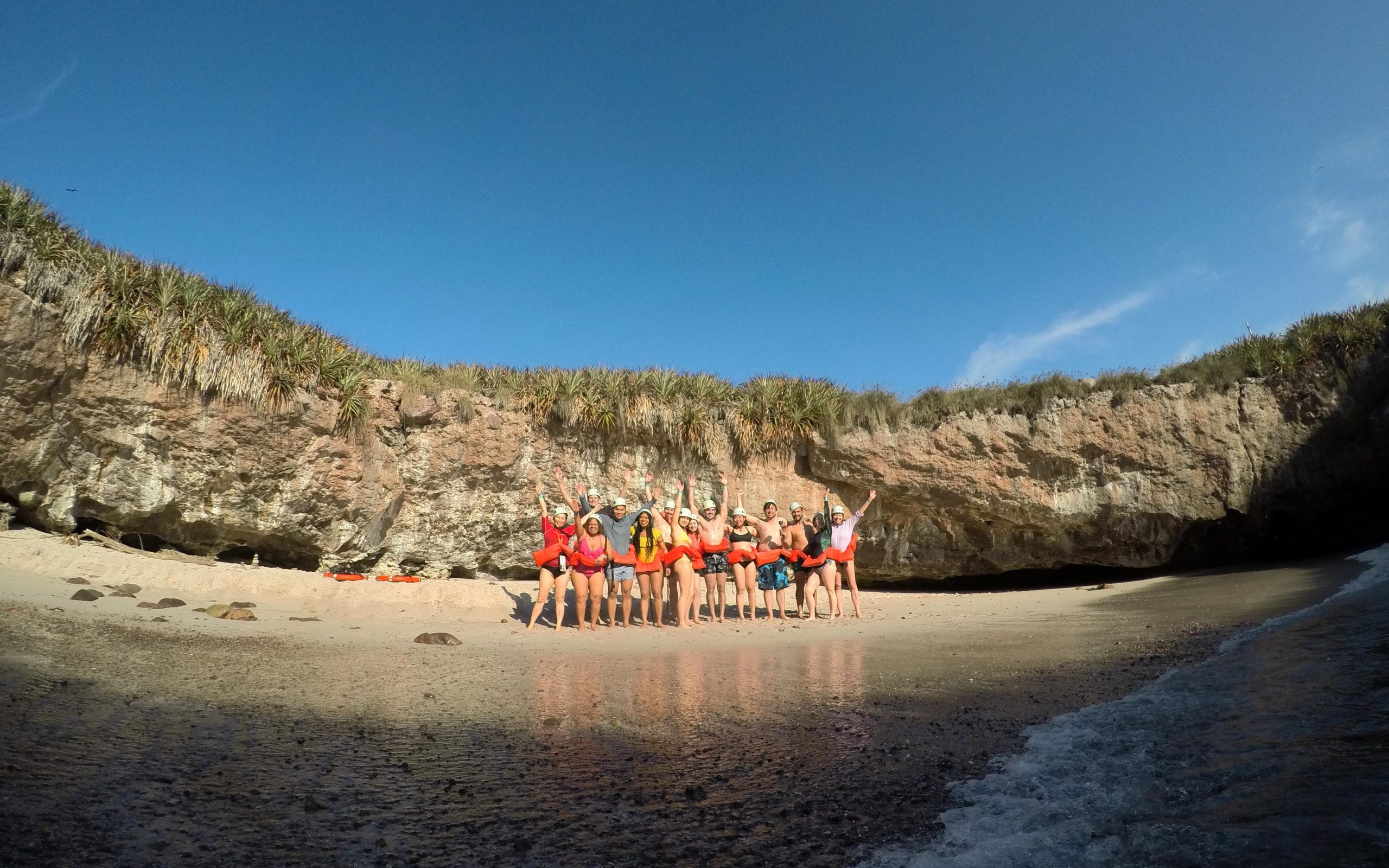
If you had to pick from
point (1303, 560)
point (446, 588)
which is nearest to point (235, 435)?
point (446, 588)

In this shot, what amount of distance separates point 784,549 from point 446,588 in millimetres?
4858

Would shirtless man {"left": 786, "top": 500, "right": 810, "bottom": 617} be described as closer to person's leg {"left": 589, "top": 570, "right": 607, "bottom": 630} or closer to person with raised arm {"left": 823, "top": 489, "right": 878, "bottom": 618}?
person with raised arm {"left": 823, "top": 489, "right": 878, "bottom": 618}

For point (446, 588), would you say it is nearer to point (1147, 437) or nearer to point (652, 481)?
point (652, 481)

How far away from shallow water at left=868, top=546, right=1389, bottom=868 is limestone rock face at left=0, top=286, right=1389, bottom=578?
8972mm

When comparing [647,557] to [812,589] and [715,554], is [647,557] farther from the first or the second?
[812,589]

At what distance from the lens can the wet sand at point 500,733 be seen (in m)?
2.06

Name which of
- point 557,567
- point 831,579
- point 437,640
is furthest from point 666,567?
point 437,640

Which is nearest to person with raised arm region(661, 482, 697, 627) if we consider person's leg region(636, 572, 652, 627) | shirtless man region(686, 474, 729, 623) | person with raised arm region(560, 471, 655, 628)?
shirtless man region(686, 474, 729, 623)

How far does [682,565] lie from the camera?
9820 mm

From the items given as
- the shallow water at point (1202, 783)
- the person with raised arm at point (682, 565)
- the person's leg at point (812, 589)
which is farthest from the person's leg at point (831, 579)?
the shallow water at point (1202, 783)

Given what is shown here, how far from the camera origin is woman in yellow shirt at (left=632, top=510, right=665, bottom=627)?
935 centimetres

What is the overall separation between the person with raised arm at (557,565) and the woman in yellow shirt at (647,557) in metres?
0.81

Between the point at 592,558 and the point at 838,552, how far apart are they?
145 inches

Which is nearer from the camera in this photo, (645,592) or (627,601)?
(627,601)
